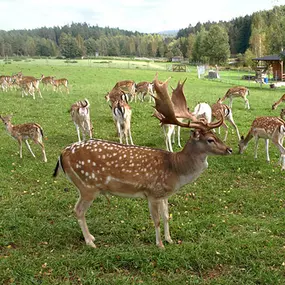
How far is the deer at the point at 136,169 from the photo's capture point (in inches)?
189

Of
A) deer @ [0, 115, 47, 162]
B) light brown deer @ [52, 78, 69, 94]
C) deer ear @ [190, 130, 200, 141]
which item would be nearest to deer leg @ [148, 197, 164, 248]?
deer ear @ [190, 130, 200, 141]

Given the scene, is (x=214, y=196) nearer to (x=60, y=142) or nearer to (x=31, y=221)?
(x=31, y=221)

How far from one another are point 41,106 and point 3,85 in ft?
27.0

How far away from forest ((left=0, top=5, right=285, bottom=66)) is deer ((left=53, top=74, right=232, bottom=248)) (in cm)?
3171

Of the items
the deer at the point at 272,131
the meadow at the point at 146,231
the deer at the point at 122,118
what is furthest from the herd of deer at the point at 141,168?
the deer at the point at 122,118

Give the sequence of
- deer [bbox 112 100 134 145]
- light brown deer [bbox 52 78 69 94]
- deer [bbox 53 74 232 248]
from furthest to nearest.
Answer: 1. light brown deer [bbox 52 78 69 94]
2. deer [bbox 112 100 134 145]
3. deer [bbox 53 74 232 248]

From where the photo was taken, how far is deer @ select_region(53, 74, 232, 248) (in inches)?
189

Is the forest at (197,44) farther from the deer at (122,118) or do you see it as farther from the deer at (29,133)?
the deer at (29,133)

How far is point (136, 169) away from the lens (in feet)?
15.8

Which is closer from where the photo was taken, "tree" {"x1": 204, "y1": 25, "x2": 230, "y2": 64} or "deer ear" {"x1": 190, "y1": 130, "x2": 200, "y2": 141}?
"deer ear" {"x1": 190, "y1": 130, "x2": 200, "y2": 141}


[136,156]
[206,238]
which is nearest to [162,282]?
[206,238]

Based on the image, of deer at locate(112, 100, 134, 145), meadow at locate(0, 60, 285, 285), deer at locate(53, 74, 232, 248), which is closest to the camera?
meadow at locate(0, 60, 285, 285)

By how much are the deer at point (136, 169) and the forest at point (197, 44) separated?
104ft

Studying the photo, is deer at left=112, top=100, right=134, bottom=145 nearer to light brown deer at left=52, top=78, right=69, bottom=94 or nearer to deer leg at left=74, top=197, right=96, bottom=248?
deer leg at left=74, top=197, right=96, bottom=248
